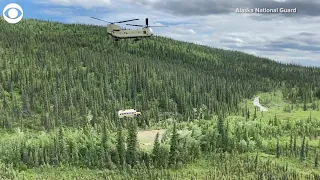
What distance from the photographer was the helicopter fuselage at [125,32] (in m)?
88.8

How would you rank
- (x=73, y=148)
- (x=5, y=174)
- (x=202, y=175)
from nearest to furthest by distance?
(x=5, y=174) → (x=202, y=175) → (x=73, y=148)

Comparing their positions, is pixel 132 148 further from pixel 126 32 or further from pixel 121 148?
pixel 126 32

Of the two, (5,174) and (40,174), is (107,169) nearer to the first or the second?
(40,174)

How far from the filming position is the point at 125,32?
89.8 meters

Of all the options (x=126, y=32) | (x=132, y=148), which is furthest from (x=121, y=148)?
(x=126, y=32)

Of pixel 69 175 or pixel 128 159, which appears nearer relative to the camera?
pixel 69 175

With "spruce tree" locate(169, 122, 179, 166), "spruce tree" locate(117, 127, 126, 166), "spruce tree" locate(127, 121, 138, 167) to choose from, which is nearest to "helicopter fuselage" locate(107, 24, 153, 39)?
"spruce tree" locate(127, 121, 138, 167)

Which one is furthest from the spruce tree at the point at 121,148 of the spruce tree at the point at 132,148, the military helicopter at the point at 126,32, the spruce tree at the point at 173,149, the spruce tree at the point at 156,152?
the military helicopter at the point at 126,32

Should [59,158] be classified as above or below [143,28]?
below

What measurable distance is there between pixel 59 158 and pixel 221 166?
74176mm

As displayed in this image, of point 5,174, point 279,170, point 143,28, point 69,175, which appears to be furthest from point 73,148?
point 143,28

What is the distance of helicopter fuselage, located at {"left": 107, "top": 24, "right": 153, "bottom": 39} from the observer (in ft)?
291

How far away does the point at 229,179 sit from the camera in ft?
580

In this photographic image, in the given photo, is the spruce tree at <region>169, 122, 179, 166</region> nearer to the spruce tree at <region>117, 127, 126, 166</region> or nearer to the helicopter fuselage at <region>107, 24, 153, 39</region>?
the spruce tree at <region>117, 127, 126, 166</region>
